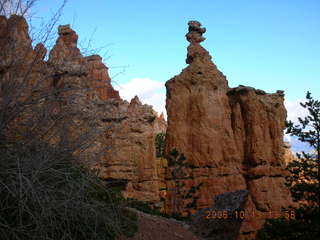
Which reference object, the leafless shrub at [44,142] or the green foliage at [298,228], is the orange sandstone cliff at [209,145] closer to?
the green foliage at [298,228]

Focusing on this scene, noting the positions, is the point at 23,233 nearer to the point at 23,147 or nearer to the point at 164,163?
the point at 23,147

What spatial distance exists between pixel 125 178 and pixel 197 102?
276 inches

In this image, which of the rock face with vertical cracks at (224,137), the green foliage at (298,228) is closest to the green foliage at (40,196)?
the green foliage at (298,228)

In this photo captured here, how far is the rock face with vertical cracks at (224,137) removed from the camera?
24422 millimetres

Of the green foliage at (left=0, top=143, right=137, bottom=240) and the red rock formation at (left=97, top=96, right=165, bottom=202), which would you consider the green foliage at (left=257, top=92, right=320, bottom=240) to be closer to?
the green foliage at (left=0, top=143, right=137, bottom=240)

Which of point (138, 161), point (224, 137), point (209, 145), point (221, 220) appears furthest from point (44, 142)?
point (224, 137)

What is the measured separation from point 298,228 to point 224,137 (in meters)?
15.1

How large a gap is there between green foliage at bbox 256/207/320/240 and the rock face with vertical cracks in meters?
12.4

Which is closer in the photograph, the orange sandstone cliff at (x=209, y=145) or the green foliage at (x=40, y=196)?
the green foliage at (x=40, y=196)

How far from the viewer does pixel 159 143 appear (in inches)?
1663

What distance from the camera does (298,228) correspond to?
10703 mm

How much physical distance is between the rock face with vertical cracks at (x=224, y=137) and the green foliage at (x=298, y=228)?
40.5 feet

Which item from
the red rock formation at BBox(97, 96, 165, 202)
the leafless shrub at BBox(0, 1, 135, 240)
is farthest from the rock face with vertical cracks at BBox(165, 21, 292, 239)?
the leafless shrub at BBox(0, 1, 135, 240)

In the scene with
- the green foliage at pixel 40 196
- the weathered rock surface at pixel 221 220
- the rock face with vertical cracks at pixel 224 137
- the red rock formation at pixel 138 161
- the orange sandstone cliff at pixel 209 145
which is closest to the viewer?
the green foliage at pixel 40 196
